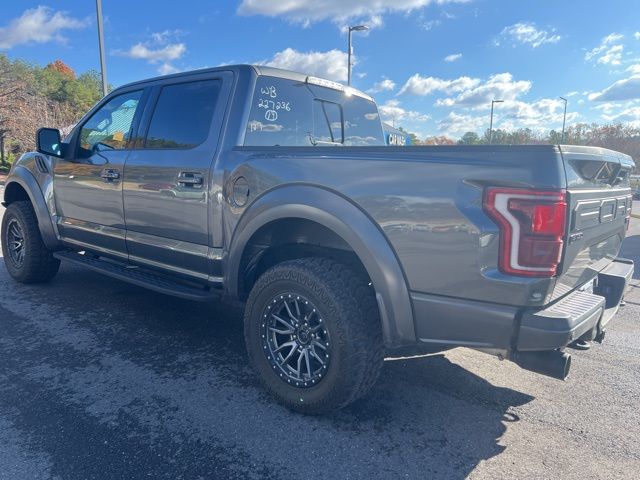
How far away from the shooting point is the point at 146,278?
A: 3598 millimetres

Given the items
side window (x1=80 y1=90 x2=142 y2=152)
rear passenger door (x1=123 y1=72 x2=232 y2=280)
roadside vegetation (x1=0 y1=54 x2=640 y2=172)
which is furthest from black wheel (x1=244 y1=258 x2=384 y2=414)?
roadside vegetation (x1=0 y1=54 x2=640 y2=172)

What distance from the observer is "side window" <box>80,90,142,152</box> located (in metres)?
3.86

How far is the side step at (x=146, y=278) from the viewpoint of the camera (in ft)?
10.5

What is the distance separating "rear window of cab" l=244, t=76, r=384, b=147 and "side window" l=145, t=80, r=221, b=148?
333 millimetres

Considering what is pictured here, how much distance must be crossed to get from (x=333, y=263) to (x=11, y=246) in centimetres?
432

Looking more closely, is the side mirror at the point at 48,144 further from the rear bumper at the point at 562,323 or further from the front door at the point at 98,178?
the rear bumper at the point at 562,323

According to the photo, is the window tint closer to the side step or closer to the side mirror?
the side step

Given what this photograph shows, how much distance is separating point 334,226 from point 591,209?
1.27m

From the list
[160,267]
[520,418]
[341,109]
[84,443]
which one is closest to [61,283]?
[160,267]

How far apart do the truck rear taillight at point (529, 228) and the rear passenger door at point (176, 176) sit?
187 cm

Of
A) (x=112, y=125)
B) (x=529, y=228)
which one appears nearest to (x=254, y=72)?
(x=112, y=125)

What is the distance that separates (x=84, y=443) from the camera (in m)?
2.34

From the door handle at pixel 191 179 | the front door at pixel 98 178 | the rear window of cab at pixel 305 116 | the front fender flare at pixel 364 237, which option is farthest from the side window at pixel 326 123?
the front door at pixel 98 178

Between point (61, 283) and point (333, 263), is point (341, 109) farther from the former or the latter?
point (61, 283)
